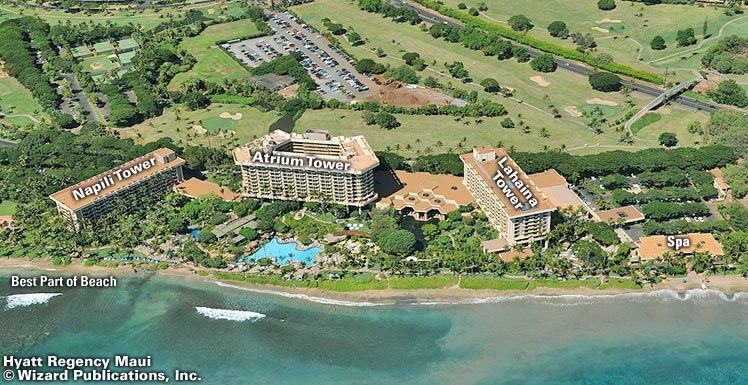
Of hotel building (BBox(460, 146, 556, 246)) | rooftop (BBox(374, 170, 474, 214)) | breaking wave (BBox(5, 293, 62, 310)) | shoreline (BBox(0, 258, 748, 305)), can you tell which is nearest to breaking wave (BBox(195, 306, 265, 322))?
shoreline (BBox(0, 258, 748, 305))

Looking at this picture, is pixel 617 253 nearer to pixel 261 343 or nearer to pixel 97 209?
pixel 261 343

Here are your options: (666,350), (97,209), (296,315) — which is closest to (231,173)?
(97,209)

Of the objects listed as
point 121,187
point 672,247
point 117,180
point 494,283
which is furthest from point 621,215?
point 117,180

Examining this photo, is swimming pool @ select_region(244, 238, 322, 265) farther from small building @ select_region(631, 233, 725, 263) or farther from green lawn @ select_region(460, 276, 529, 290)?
small building @ select_region(631, 233, 725, 263)

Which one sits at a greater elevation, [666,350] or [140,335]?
[666,350]

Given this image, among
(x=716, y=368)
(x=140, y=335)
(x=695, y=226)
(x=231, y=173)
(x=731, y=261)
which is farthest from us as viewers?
(x=231, y=173)

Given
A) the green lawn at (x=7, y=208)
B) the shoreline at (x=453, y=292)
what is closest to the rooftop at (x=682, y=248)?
the shoreline at (x=453, y=292)
